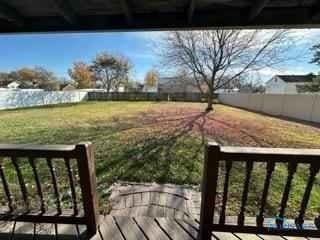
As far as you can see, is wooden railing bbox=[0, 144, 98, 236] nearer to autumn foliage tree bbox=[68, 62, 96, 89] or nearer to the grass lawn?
the grass lawn

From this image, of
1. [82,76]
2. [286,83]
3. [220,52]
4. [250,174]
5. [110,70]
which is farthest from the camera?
[82,76]

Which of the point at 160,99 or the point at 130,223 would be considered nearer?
the point at 130,223

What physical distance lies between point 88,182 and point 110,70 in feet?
101

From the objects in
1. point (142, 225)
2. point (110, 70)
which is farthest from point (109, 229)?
point (110, 70)

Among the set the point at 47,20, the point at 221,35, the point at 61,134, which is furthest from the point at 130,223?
the point at 221,35

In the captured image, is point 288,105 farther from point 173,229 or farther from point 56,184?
point 56,184

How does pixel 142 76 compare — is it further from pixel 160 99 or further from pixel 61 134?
pixel 61 134

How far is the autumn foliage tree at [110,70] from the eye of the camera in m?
29.7

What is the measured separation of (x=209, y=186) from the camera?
154cm

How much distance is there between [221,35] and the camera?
10.2m

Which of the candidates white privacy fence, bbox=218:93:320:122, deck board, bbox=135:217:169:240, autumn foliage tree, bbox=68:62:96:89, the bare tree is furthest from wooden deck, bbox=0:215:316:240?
autumn foliage tree, bbox=68:62:96:89

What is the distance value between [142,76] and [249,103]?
97.9ft

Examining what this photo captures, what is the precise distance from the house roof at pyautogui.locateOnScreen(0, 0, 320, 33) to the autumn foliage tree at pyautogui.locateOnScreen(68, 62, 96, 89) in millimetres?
32808

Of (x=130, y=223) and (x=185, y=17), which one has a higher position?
(x=185, y=17)
